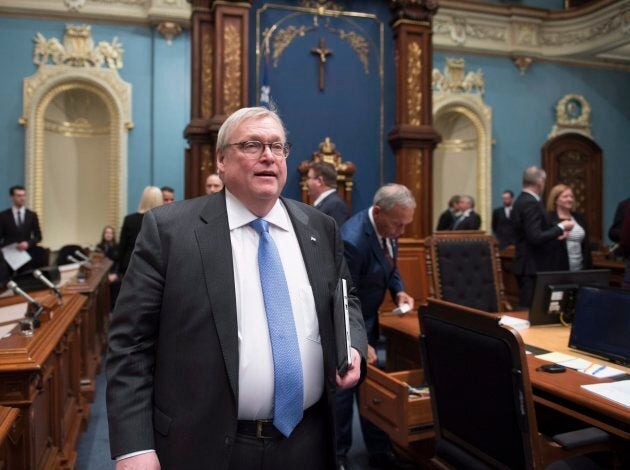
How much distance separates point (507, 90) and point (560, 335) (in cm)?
852

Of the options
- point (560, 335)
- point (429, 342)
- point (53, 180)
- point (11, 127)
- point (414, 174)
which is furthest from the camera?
point (53, 180)

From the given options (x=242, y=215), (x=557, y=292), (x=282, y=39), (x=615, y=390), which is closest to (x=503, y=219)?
(x=282, y=39)

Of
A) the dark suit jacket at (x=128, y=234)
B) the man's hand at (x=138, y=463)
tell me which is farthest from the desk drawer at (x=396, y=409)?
the dark suit jacket at (x=128, y=234)

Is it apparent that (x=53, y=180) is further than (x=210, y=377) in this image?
Yes

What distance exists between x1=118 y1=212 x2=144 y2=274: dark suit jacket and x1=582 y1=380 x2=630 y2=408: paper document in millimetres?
3428

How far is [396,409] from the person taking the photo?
2582 mm

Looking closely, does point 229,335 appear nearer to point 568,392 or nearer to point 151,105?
point 568,392

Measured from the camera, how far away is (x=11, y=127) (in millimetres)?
8375

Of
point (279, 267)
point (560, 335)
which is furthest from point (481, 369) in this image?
point (560, 335)

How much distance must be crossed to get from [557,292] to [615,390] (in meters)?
1.09

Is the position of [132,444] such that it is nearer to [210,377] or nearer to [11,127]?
[210,377]

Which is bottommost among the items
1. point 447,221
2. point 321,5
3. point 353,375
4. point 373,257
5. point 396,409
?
point 396,409

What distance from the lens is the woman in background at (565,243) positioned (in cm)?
443

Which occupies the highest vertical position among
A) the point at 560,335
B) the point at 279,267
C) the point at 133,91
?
the point at 133,91
